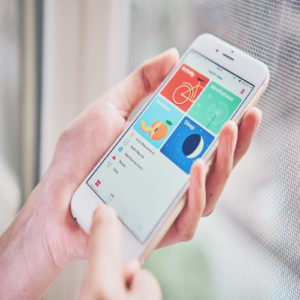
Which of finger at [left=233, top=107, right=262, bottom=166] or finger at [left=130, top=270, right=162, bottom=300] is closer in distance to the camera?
finger at [left=130, top=270, right=162, bottom=300]

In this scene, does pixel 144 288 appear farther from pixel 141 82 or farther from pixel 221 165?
pixel 141 82

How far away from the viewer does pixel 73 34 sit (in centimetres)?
67

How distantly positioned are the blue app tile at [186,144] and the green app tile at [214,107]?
0.04 feet

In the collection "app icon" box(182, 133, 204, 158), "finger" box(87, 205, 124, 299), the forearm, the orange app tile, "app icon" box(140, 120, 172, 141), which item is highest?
the orange app tile

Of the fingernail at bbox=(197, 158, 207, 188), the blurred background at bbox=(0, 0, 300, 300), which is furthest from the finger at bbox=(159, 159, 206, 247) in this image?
the blurred background at bbox=(0, 0, 300, 300)

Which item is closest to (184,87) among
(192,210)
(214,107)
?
(214,107)

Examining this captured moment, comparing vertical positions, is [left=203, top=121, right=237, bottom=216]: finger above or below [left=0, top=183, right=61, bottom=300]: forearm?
above

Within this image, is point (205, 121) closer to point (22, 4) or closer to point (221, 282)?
point (221, 282)

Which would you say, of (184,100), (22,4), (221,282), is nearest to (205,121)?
(184,100)

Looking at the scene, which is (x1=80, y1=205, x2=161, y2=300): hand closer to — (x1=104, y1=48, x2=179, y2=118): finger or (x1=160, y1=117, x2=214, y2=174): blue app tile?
(x1=160, y1=117, x2=214, y2=174): blue app tile

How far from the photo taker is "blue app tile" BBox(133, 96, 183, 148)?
0.47m

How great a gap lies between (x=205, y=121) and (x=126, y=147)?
0.12 m

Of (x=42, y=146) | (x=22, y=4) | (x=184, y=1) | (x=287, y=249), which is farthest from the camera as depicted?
(x=42, y=146)

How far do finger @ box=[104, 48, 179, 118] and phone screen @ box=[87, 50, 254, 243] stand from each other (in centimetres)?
2
